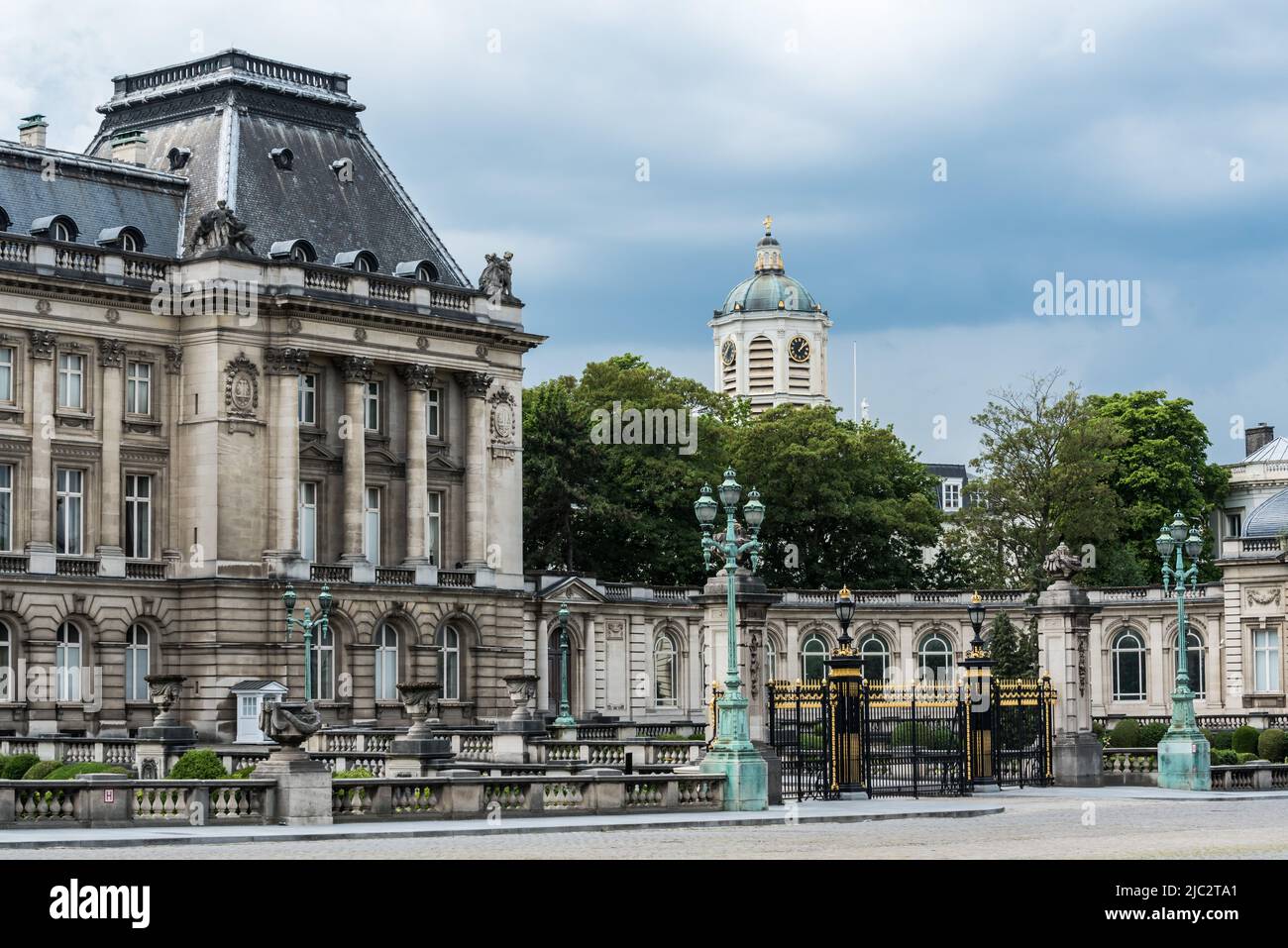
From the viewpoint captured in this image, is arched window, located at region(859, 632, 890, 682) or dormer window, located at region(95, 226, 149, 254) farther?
arched window, located at region(859, 632, 890, 682)

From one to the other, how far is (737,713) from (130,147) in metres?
44.0

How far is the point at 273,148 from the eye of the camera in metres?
81.2

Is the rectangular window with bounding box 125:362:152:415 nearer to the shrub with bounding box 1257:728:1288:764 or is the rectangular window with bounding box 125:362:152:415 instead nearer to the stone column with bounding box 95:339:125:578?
the stone column with bounding box 95:339:125:578

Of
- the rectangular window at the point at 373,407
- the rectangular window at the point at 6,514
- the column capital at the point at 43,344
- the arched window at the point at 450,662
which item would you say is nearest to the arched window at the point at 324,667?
the arched window at the point at 450,662

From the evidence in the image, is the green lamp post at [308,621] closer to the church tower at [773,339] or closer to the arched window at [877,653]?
the arched window at [877,653]

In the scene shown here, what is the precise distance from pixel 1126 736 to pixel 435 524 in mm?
25775

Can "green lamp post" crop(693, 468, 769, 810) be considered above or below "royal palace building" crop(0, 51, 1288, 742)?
below

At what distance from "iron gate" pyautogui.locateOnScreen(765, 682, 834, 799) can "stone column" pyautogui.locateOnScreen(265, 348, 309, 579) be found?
91.2 ft

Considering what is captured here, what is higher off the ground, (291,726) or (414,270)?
(414,270)

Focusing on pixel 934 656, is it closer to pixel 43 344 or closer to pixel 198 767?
pixel 43 344

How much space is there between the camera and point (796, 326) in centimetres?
15712

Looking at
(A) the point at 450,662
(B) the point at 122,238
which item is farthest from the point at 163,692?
(A) the point at 450,662

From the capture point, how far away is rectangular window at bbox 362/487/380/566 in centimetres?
8088

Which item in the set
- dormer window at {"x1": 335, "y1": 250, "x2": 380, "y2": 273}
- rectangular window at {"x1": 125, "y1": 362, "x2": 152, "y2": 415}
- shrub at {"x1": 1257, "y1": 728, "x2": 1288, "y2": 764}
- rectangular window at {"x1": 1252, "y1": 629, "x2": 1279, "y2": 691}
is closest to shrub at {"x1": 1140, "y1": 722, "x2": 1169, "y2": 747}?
shrub at {"x1": 1257, "y1": 728, "x2": 1288, "y2": 764}
